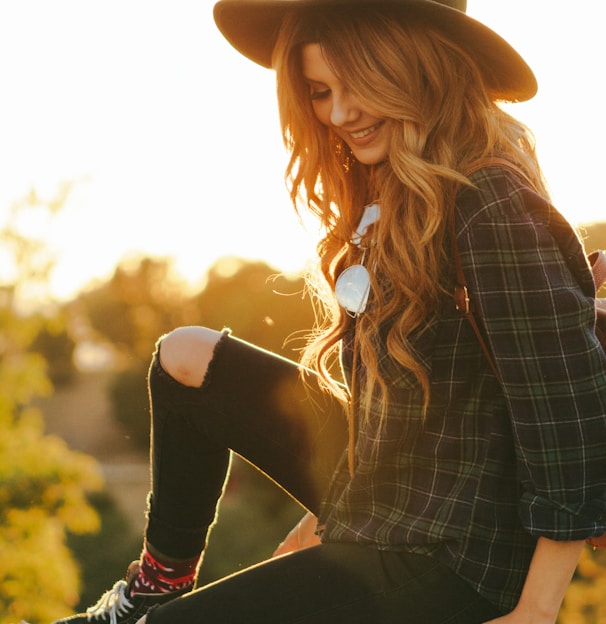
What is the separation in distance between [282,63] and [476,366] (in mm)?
867

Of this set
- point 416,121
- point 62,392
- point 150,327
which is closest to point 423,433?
point 416,121

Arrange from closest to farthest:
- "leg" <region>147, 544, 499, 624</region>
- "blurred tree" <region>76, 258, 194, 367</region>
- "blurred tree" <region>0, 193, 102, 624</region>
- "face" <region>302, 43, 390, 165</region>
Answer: "leg" <region>147, 544, 499, 624</region>
"face" <region>302, 43, 390, 165</region>
"blurred tree" <region>0, 193, 102, 624</region>
"blurred tree" <region>76, 258, 194, 367</region>

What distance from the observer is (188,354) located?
2.17 metres

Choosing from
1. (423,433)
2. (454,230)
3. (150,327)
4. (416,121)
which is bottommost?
(150,327)

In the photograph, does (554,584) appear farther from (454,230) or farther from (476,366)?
(454,230)

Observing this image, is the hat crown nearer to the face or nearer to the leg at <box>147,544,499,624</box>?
the face

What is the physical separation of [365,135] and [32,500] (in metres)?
6.32

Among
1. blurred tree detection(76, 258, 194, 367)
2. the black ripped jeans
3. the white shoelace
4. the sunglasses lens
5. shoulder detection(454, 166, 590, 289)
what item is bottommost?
blurred tree detection(76, 258, 194, 367)

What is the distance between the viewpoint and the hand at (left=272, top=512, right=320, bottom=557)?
2336mm

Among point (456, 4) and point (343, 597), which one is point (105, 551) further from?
point (456, 4)

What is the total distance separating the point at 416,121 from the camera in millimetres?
1854

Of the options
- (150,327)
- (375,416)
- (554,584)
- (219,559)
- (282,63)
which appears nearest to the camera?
(554,584)

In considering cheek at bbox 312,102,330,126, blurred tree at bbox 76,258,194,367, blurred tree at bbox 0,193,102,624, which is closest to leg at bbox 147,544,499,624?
cheek at bbox 312,102,330,126

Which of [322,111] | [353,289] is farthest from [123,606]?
[322,111]
